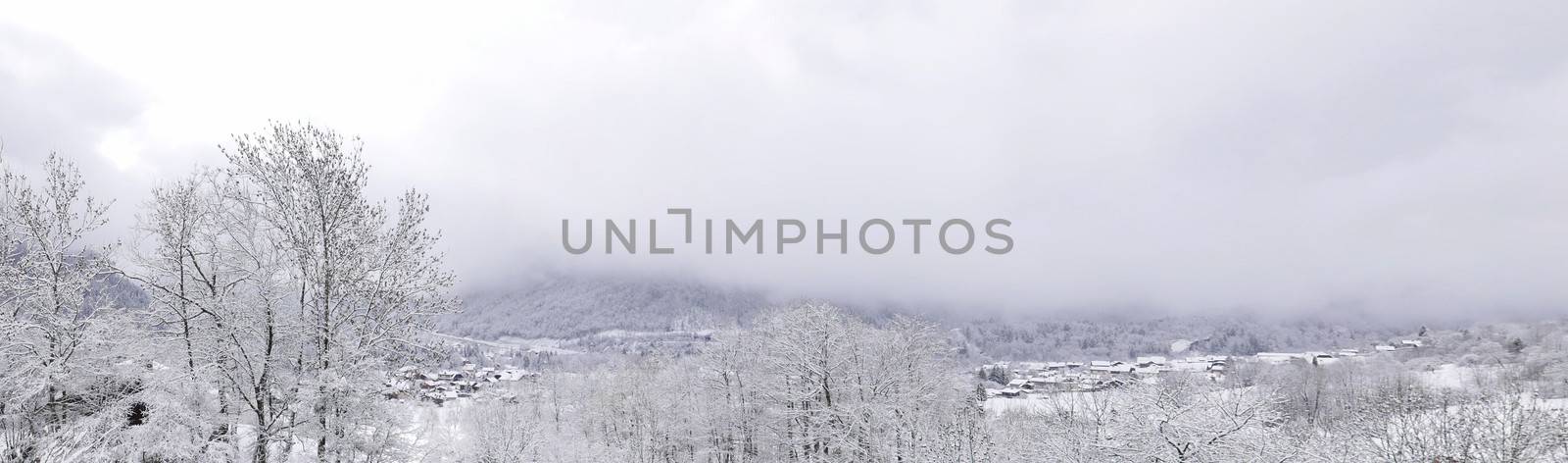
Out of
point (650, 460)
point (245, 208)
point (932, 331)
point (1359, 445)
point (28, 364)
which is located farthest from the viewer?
point (650, 460)

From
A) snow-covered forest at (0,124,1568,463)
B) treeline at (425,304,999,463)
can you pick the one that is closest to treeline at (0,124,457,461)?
snow-covered forest at (0,124,1568,463)

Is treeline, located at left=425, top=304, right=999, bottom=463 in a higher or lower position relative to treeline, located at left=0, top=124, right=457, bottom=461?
lower

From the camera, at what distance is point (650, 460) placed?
45938mm

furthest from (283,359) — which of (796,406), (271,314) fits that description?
(796,406)

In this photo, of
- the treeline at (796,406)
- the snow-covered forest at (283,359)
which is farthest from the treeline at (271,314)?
the treeline at (796,406)

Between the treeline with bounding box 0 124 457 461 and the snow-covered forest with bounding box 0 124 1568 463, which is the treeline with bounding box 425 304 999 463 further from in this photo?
the treeline with bounding box 0 124 457 461

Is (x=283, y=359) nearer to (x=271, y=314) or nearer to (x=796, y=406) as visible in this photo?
(x=271, y=314)

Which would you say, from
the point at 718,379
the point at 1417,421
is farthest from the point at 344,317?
the point at 718,379

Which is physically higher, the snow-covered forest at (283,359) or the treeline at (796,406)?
the snow-covered forest at (283,359)

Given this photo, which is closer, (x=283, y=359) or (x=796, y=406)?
(x=283, y=359)

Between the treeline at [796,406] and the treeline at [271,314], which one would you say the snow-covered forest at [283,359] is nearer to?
the treeline at [271,314]

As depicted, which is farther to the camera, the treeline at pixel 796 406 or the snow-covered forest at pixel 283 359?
the treeline at pixel 796 406

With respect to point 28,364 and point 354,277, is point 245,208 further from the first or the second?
point 28,364

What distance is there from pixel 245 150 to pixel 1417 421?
2670 cm
